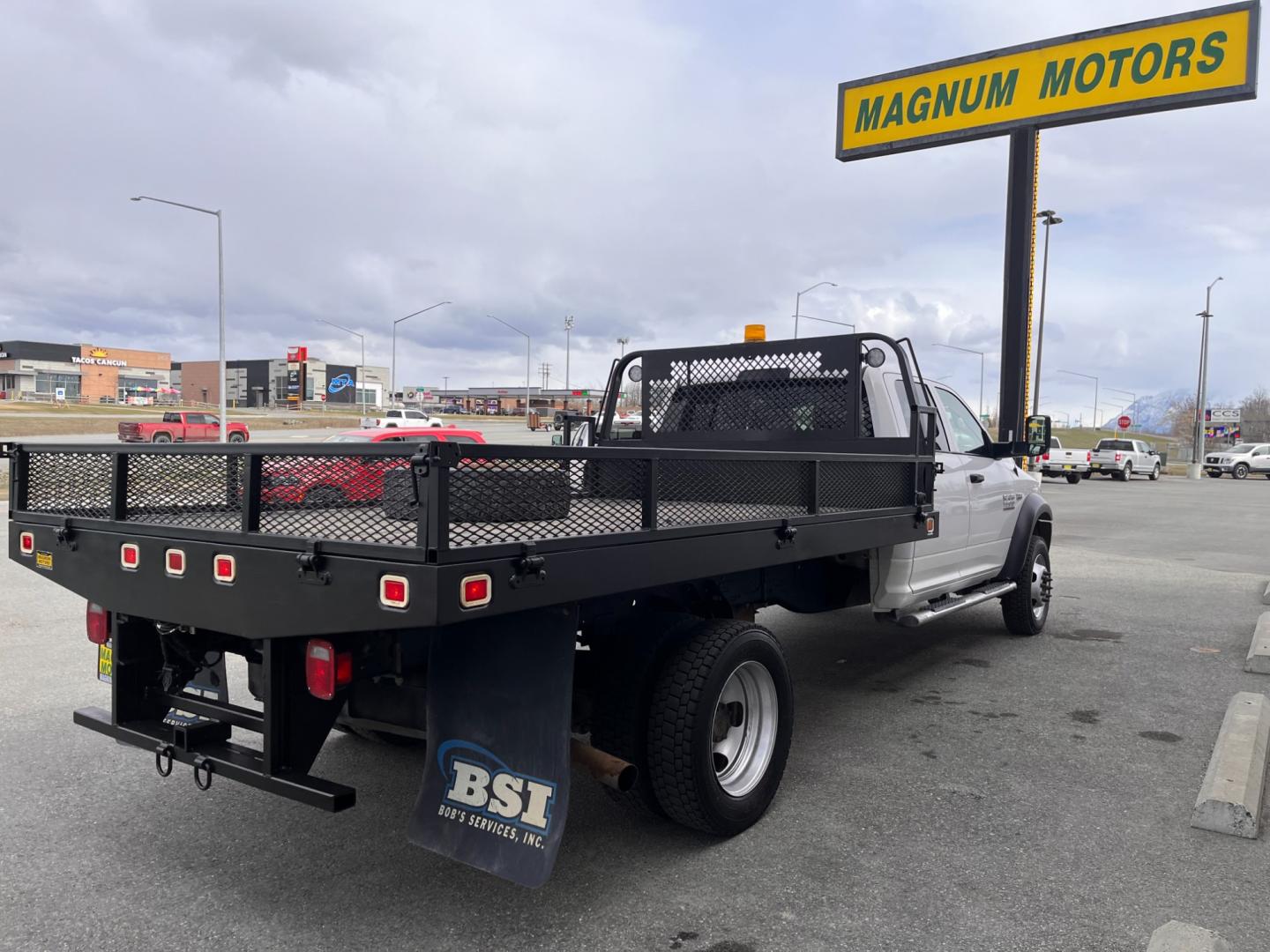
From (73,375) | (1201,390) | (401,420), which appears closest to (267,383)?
(73,375)

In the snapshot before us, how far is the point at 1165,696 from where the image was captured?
5598mm

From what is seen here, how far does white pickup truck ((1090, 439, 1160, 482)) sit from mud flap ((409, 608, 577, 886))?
3636cm

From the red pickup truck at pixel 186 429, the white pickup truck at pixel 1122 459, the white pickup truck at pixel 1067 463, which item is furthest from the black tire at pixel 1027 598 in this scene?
the red pickup truck at pixel 186 429

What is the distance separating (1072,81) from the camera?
14.3m

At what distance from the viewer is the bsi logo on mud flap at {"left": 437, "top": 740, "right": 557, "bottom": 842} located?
2.88 metres

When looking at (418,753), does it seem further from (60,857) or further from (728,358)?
(728,358)

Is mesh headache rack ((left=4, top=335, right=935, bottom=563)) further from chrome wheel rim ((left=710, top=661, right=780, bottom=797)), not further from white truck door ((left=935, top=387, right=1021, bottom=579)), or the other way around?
white truck door ((left=935, top=387, right=1021, bottom=579))

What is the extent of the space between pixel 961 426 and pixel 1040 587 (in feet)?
5.68

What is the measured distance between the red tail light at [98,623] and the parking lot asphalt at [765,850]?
74 centimetres

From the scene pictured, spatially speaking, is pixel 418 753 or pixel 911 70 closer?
pixel 418 753

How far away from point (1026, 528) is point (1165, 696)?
1.59 meters

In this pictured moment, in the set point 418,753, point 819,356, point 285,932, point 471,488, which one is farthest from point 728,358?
point 285,932

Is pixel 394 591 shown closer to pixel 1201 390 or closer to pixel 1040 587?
pixel 1040 587

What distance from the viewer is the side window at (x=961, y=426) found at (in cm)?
616
